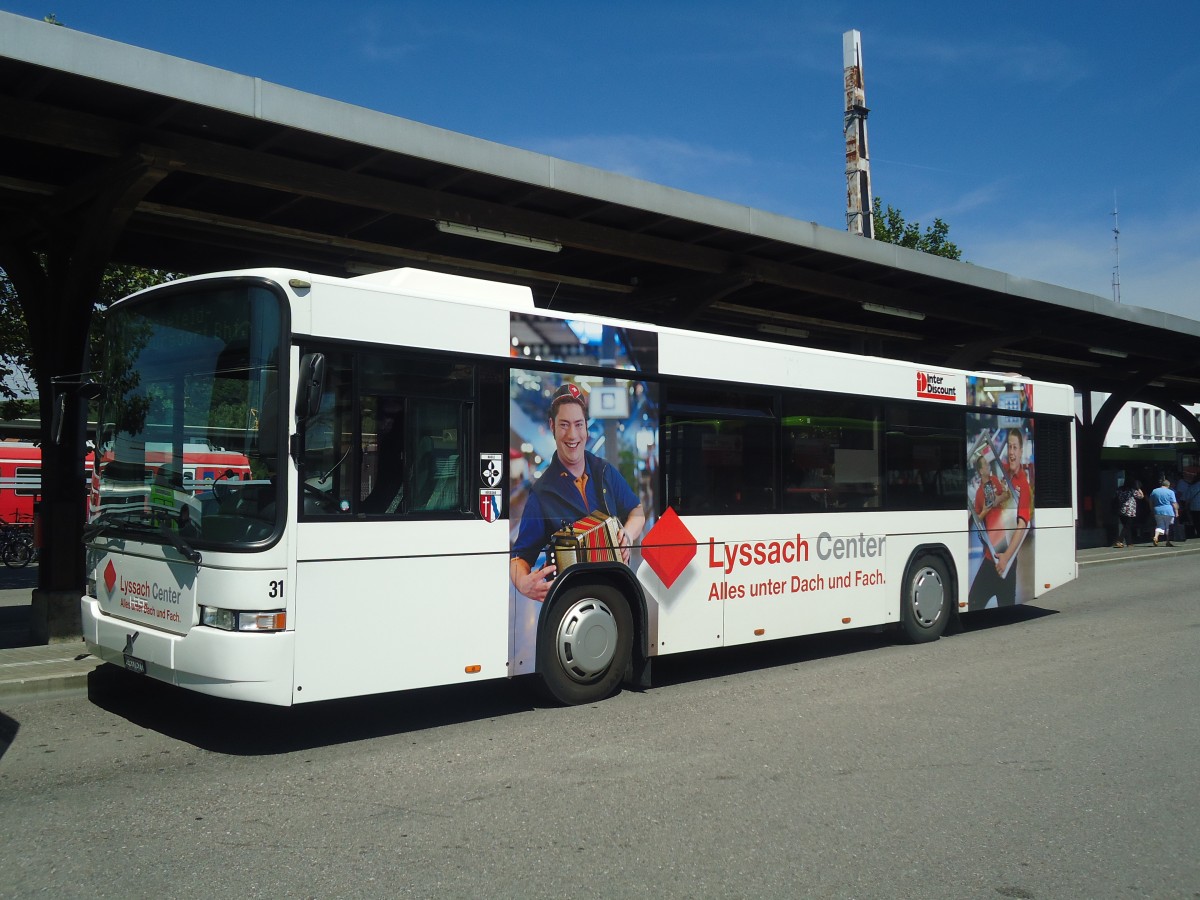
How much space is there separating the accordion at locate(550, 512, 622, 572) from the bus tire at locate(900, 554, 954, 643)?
427 cm

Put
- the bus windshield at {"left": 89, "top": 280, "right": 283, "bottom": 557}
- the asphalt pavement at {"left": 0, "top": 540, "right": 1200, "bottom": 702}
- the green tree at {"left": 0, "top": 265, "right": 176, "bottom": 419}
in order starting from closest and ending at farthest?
the bus windshield at {"left": 89, "top": 280, "right": 283, "bottom": 557} → the asphalt pavement at {"left": 0, "top": 540, "right": 1200, "bottom": 702} → the green tree at {"left": 0, "top": 265, "right": 176, "bottom": 419}

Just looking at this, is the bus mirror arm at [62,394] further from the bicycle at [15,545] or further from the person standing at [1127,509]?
the person standing at [1127,509]

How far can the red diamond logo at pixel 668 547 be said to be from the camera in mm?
8453

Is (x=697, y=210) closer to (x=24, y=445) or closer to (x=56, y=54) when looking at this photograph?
(x=56, y=54)

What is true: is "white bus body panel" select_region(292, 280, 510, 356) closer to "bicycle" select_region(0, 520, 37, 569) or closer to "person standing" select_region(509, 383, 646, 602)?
"person standing" select_region(509, 383, 646, 602)

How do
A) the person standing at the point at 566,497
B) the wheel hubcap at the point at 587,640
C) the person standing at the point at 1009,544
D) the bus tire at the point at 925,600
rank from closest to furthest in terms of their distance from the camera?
the person standing at the point at 566,497 < the wheel hubcap at the point at 587,640 < the bus tire at the point at 925,600 < the person standing at the point at 1009,544

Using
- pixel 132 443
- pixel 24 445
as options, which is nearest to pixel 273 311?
pixel 132 443

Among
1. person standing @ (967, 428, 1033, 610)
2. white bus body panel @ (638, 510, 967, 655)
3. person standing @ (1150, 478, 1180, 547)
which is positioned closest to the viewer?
white bus body panel @ (638, 510, 967, 655)

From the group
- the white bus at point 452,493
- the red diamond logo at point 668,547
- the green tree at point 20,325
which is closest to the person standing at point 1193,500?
the white bus at point 452,493

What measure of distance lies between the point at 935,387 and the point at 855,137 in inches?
593

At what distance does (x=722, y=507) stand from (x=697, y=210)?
553 cm

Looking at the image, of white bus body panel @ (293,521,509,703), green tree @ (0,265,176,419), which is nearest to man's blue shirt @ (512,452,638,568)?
white bus body panel @ (293,521,509,703)

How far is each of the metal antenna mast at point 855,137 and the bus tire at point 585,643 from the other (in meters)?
18.1

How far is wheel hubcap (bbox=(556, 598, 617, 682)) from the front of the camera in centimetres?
787
